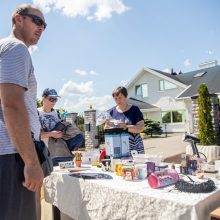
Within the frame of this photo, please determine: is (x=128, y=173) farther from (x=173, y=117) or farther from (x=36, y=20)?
(x=173, y=117)

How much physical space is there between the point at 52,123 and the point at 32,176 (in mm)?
2218

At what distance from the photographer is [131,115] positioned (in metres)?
3.74

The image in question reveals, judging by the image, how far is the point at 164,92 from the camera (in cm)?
2630

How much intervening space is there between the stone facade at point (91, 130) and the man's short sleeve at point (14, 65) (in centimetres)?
1195

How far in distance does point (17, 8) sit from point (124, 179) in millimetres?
1507

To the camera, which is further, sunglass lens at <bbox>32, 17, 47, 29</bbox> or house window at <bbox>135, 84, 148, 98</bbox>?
house window at <bbox>135, 84, 148, 98</bbox>

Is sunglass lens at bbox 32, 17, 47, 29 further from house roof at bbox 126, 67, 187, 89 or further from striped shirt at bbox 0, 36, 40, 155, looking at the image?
house roof at bbox 126, 67, 187, 89

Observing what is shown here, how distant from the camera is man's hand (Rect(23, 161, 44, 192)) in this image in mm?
1499

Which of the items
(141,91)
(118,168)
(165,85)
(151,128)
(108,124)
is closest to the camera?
(118,168)

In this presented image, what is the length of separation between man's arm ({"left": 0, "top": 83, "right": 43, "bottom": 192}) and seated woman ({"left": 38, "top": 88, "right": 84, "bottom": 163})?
1952 millimetres

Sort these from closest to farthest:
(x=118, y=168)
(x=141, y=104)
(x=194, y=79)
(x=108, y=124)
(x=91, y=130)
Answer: (x=118, y=168)
(x=108, y=124)
(x=91, y=130)
(x=194, y=79)
(x=141, y=104)

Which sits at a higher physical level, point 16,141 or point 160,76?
point 160,76

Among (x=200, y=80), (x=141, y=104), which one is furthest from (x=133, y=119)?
(x=141, y=104)

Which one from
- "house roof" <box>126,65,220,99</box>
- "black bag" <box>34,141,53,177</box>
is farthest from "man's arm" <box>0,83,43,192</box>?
"house roof" <box>126,65,220,99</box>
